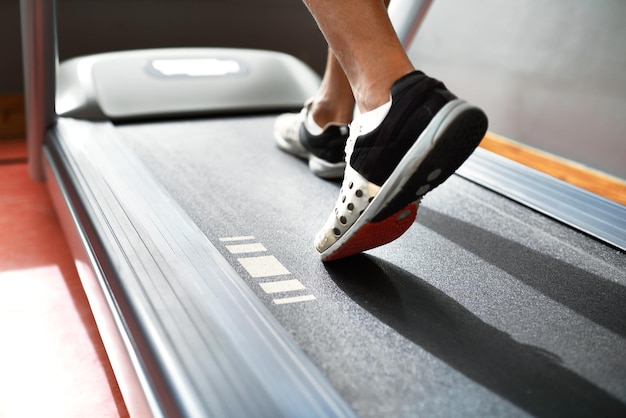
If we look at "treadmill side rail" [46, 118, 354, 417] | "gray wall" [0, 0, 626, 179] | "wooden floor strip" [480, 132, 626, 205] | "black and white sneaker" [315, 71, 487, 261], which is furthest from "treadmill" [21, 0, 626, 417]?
"gray wall" [0, 0, 626, 179]

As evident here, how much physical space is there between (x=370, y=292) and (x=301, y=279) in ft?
0.38

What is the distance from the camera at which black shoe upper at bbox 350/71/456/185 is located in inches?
34.4

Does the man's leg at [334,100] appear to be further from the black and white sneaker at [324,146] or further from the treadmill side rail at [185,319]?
the treadmill side rail at [185,319]

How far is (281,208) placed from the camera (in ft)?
4.41

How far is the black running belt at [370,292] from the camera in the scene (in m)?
0.78

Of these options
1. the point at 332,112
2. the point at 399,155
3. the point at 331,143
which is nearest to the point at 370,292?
the point at 399,155

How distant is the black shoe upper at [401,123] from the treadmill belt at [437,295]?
0.21 meters

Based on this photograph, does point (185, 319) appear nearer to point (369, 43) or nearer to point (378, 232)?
point (378, 232)

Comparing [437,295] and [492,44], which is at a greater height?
[492,44]

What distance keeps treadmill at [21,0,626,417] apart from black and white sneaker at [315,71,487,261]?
11 centimetres

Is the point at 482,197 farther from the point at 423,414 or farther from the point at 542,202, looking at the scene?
the point at 423,414

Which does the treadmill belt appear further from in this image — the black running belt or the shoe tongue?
the shoe tongue

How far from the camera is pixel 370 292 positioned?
101cm

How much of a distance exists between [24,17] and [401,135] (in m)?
1.26
